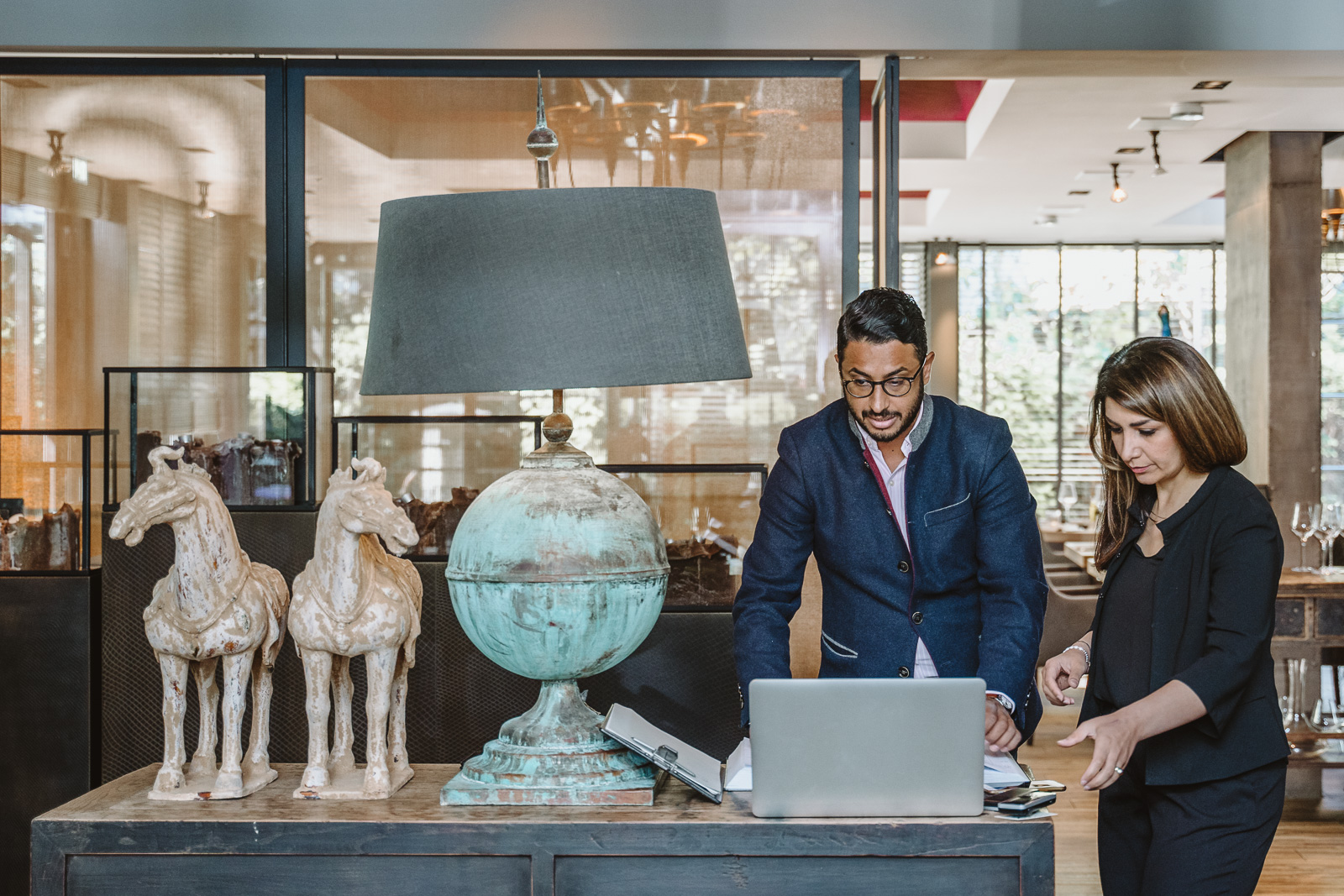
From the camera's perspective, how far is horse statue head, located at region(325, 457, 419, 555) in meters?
1.52

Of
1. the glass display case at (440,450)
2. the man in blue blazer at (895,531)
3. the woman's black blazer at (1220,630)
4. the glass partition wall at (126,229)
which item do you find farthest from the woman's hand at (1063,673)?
the glass partition wall at (126,229)

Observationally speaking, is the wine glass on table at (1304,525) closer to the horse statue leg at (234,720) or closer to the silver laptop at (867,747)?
the silver laptop at (867,747)

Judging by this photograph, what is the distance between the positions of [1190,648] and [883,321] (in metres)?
0.62

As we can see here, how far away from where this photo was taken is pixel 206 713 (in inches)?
65.2

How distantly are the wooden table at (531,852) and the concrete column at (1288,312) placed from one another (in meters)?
5.27

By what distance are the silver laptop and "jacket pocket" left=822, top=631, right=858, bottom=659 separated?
1.67 ft

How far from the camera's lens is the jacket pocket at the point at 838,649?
1902mm

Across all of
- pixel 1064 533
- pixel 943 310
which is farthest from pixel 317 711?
pixel 943 310

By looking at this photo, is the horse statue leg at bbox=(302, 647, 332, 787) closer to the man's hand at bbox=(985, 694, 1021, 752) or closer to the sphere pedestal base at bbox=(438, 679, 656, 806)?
the sphere pedestal base at bbox=(438, 679, 656, 806)

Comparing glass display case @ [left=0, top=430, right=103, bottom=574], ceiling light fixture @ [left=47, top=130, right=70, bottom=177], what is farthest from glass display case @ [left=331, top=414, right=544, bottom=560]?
ceiling light fixture @ [left=47, top=130, right=70, bottom=177]

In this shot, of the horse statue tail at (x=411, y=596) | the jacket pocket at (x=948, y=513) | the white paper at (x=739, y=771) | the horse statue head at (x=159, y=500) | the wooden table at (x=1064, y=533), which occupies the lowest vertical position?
the wooden table at (x=1064, y=533)

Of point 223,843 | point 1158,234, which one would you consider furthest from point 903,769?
point 1158,234

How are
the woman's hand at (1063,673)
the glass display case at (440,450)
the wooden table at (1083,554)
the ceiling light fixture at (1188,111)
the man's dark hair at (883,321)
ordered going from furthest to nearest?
the wooden table at (1083,554) < the ceiling light fixture at (1188,111) < the glass display case at (440,450) < the woman's hand at (1063,673) < the man's dark hair at (883,321)

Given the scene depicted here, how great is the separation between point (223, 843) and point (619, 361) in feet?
2.50
